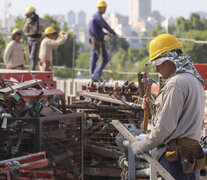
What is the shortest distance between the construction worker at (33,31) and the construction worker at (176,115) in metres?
9.26

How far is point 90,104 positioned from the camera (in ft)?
22.0

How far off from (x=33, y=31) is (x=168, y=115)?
9775 mm

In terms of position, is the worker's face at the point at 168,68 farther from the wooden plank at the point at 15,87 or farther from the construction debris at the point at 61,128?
the wooden plank at the point at 15,87

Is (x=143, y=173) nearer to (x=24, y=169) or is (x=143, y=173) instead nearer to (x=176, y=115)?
(x=176, y=115)

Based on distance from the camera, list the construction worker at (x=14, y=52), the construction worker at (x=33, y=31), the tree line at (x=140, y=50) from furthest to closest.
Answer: the tree line at (x=140, y=50)
the construction worker at (x=33, y=31)
the construction worker at (x=14, y=52)

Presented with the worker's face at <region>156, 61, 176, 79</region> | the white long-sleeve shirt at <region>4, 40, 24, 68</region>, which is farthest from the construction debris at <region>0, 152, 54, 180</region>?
the white long-sleeve shirt at <region>4, 40, 24, 68</region>

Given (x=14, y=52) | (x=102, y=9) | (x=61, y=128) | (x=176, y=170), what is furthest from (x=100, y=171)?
(x=14, y=52)

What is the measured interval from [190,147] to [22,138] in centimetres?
187

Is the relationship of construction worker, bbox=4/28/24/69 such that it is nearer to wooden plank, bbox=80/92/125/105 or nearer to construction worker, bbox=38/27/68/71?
construction worker, bbox=38/27/68/71

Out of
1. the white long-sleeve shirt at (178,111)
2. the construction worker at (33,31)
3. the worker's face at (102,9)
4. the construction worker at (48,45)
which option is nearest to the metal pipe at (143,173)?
the white long-sleeve shirt at (178,111)

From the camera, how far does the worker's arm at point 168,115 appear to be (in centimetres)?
439

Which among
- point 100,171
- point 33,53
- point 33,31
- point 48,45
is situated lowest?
point 100,171

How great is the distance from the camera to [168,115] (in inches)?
173

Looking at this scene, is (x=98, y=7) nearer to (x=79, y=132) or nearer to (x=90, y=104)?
(x=90, y=104)
